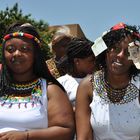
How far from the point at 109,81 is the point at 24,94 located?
0.72 m

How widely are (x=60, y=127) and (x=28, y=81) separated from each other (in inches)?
18.7

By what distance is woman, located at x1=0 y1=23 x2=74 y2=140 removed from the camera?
2959 mm

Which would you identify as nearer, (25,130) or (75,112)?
(25,130)

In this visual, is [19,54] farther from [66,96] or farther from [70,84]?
[70,84]

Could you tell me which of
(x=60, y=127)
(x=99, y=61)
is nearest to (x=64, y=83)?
(x=99, y=61)

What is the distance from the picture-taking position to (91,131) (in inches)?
123

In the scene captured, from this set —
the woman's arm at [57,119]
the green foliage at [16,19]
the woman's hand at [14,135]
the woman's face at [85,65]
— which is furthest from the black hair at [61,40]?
the green foliage at [16,19]

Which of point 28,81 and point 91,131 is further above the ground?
point 28,81

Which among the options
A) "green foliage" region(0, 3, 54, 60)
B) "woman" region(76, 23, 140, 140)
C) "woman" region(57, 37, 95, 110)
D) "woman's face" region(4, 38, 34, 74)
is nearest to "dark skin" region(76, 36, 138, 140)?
"woman" region(76, 23, 140, 140)

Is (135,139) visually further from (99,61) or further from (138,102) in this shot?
(99,61)

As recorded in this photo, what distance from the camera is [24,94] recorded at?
308 cm

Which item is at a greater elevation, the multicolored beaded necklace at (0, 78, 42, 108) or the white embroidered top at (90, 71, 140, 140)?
the multicolored beaded necklace at (0, 78, 42, 108)

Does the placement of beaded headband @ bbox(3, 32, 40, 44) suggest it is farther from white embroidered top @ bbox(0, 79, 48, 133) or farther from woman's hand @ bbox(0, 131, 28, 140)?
woman's hand @ bbox(0, 131, 28, 140)

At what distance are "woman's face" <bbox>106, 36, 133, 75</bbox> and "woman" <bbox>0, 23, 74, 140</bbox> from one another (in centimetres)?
46
